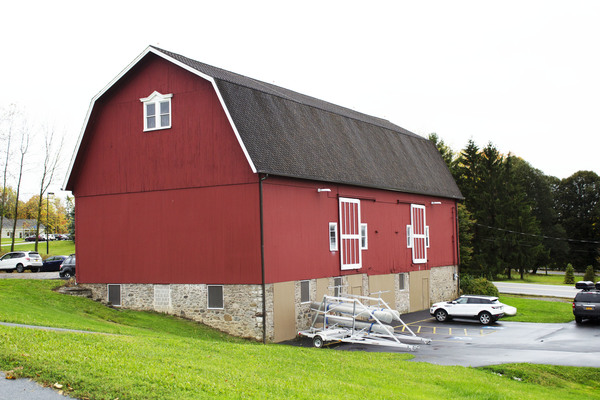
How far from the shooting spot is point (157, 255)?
2480 cm

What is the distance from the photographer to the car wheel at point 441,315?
102 ft

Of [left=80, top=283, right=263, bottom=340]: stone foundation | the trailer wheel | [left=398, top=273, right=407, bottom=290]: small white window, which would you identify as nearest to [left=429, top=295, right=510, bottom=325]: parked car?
[left=398, top=273, right=407, bottom=290]: small white window

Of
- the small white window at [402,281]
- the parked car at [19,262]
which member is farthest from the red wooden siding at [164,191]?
the parked car at [19,262]

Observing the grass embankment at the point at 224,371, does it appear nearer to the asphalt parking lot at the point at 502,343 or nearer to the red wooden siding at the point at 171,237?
the asphalt parking lot at the point at 502,343

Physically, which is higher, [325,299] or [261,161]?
[261,161]

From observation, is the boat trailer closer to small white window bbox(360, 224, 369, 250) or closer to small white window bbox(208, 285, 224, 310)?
small white window bbox(208, 285, 224, 310)

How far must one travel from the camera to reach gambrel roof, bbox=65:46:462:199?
75.8 feet

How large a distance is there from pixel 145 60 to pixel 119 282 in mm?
9661

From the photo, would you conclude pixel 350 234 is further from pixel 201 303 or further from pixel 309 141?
pixel 201 303

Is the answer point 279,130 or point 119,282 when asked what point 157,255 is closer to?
point 119,282

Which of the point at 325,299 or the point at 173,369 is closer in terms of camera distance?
the point at 173,369

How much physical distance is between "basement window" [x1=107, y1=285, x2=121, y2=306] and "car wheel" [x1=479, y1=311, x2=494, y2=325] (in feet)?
59.5

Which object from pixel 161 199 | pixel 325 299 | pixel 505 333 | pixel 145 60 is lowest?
pixel 505 333

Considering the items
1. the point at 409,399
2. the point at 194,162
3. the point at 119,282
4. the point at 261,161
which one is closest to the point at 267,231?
the point at 261,161
